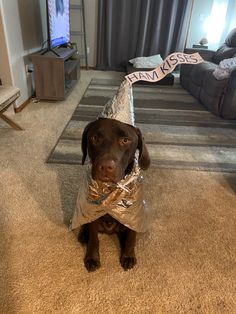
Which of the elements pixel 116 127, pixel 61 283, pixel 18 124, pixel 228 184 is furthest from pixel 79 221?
pixel 18 124

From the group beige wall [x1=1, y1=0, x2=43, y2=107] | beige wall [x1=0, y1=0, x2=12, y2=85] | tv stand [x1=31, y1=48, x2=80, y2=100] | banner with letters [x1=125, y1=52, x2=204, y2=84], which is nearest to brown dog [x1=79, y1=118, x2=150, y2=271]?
banner with letters [x1=125, y1=52, x2=204, y2=84]

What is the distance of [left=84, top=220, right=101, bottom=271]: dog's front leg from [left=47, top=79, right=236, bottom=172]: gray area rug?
2.71 ft

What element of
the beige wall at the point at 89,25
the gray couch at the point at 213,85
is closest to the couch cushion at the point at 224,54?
the gray couch at the point at 213,85

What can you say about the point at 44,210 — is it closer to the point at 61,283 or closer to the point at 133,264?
the point at 61,283

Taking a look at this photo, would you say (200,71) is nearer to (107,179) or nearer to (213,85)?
(213,85)

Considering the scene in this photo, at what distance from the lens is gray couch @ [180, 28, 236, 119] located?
8.97ft

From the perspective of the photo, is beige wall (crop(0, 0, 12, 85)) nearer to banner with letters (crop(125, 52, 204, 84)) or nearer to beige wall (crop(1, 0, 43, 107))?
beige wall (crop(1, 0, 43, 107))

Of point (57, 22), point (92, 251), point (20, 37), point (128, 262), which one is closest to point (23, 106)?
point (20, 37)

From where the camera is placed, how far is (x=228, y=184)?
1.75m

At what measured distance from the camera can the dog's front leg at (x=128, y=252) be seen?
1.13 m

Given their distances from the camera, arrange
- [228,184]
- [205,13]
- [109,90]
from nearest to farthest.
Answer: [228,184] < [109,90] < [205,13]

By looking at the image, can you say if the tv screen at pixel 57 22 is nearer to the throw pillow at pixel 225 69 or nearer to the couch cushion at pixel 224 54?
the throw pillow at pixel 225 69

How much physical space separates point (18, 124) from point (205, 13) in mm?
4394

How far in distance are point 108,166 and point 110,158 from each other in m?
0.03
